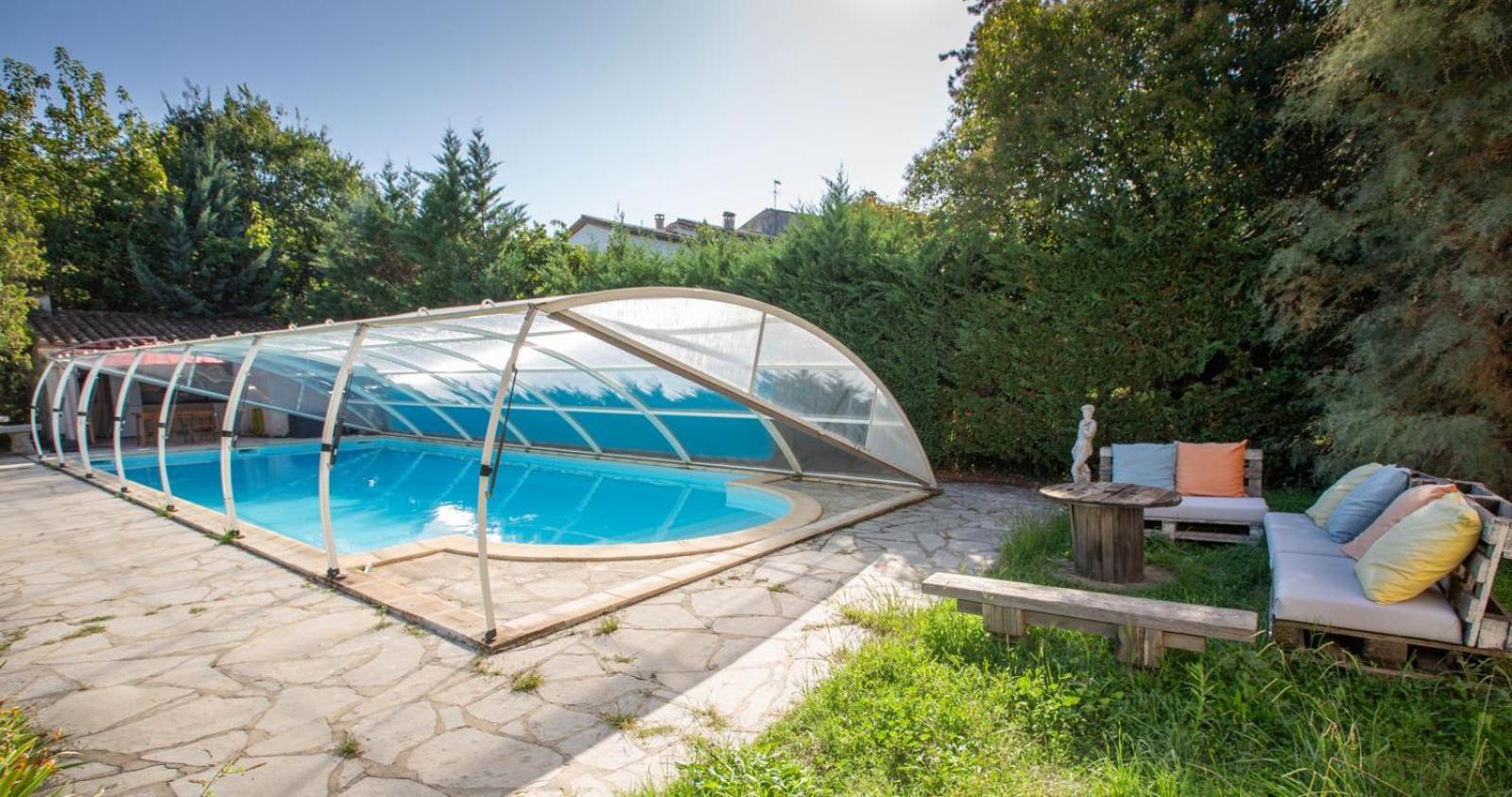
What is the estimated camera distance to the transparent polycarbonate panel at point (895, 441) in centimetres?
846

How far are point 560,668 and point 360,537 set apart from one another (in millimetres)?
6038

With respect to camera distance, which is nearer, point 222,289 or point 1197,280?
point 1197,280

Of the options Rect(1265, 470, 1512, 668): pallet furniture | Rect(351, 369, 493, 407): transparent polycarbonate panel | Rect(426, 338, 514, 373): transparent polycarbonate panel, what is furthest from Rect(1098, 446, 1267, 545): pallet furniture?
Rect(351, 369, 493, 407): transparent polycarbonate panel

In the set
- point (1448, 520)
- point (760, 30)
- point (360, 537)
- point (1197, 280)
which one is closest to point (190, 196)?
point (360, 537)

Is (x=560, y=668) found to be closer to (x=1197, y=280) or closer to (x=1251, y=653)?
(x=1251, y=653)

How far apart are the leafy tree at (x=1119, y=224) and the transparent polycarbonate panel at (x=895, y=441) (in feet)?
4.83

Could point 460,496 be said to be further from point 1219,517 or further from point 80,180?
point 80,180

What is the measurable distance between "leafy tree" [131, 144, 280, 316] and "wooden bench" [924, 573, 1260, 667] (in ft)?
82.1

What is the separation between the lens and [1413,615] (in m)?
3.11

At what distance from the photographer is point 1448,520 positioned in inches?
122

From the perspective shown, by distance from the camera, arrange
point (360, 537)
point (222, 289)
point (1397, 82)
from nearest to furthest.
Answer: point (1397, 82)
point (360, 537)
point (222, 289)

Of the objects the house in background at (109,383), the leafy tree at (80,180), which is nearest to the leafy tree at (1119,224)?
the house in background at (109,383)

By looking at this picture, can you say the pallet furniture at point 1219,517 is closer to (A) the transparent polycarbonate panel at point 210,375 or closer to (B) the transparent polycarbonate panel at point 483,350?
(B) the transparent polycarbonate panel at point 483,350

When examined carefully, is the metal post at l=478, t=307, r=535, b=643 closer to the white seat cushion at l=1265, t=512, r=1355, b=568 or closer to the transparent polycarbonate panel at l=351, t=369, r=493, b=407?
the white seat cushion at l=1265, t=512, r=1355, b=568
